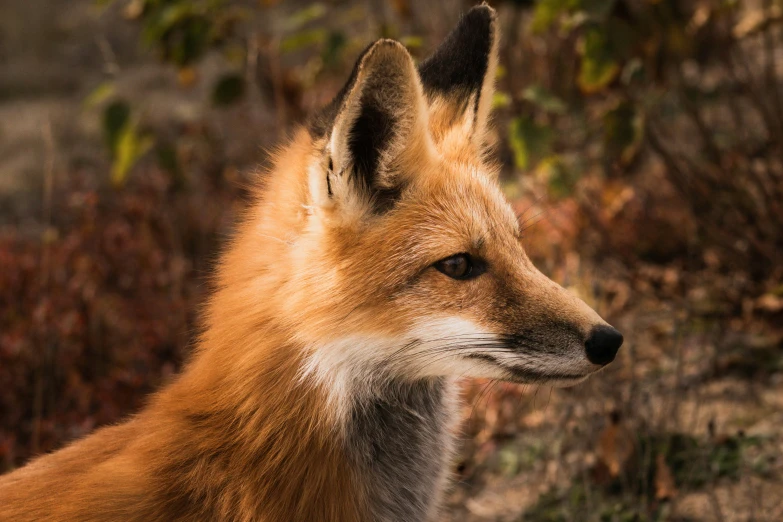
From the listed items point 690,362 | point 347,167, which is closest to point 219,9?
point 347,167

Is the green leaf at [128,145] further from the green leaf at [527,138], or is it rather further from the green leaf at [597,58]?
the green leaf at [597,58]

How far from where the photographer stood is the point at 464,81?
2811 millimetres

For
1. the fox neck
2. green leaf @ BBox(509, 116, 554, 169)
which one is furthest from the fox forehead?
green leaf @ BBox(509, 116, 554, 169)

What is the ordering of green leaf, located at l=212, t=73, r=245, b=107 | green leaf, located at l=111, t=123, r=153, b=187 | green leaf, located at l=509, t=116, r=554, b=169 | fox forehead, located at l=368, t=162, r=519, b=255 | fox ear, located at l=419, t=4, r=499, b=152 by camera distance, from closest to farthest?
fox forehead, located at l=368, t=162, r=519, b=255 → fox ear, located at l=419, t=4, r=499, b=152 → green leaf, located at l=509, t=116, r=554, b=169 → green leaf, located at l=111, t=123, r=153, b=187 → green leaf, located at l=212, t=73, r=245, b=107

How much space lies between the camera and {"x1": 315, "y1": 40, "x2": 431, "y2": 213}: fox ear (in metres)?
2.16

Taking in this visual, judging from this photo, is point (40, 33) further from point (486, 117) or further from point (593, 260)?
point (486, 117)

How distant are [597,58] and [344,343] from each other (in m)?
2.58

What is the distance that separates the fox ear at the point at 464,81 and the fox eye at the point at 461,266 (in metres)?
0.56

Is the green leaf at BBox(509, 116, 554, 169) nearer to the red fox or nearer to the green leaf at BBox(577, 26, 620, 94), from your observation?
the green leaf at BBox(577, 26, 620, 94)

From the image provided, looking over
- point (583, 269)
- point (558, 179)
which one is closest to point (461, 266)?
point (558, 179)

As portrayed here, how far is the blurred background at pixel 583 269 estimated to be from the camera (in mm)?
3701

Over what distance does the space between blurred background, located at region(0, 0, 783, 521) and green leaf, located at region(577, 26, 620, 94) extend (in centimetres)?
1

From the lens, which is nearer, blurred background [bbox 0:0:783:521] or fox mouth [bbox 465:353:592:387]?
fox mouth [bbox 465:353:592:387]

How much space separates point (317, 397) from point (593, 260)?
341 centimetres
